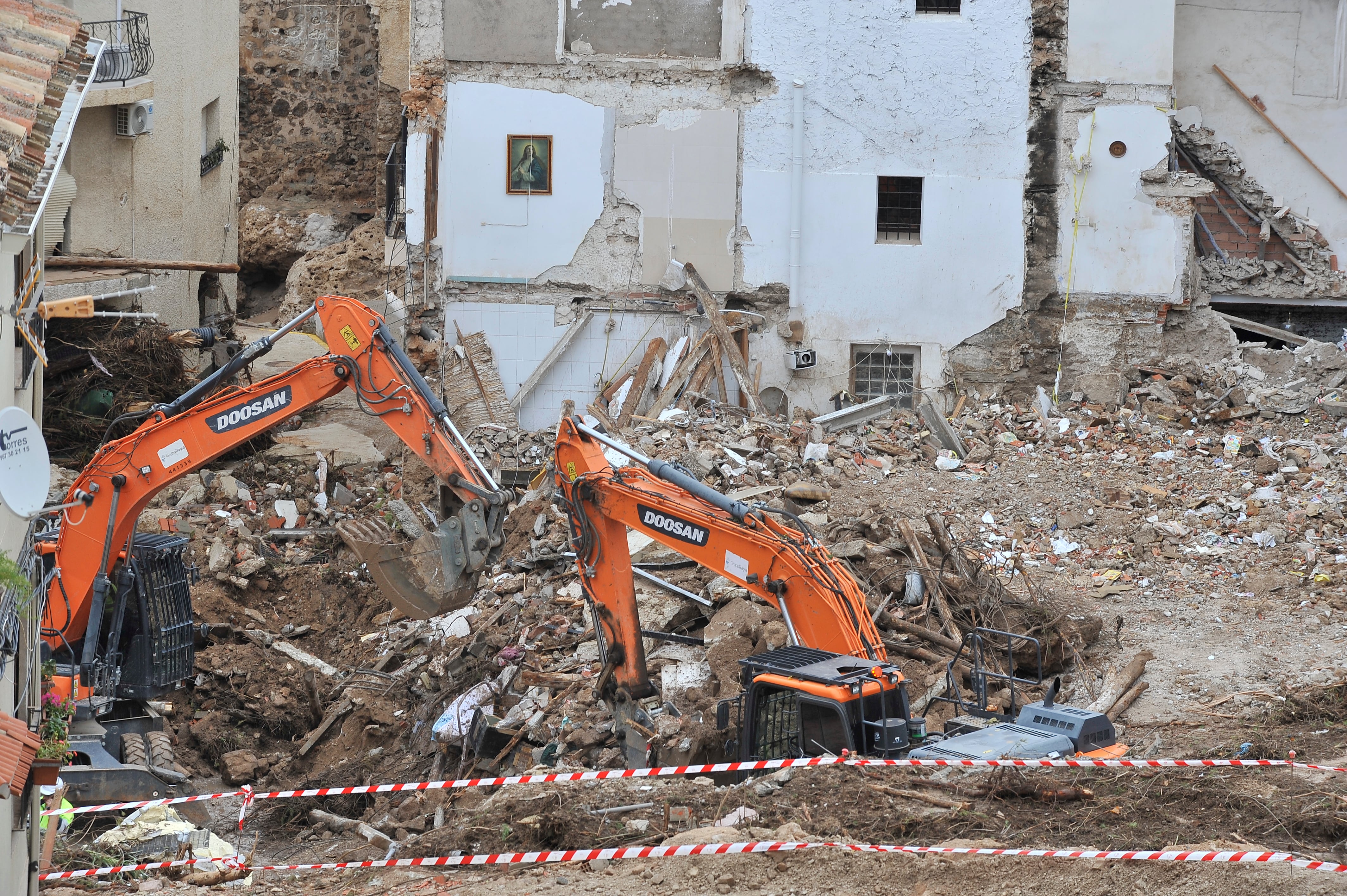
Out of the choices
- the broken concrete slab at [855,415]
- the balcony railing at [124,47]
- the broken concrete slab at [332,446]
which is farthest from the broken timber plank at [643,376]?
the balcony railing at [124,47]

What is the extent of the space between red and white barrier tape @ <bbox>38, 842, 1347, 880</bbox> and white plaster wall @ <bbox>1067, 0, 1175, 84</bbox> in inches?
540

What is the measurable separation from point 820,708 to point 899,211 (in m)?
11.6

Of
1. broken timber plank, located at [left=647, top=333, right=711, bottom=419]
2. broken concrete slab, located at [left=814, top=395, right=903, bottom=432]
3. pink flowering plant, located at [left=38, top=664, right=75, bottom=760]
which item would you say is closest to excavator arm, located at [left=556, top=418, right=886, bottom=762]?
pink flowering plant, located at [left=38, top=664, right=75, bottom=760]

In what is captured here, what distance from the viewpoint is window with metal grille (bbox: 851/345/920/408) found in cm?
1909

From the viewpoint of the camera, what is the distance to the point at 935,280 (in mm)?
A: 18906

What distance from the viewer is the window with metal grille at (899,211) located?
1889 centimetres

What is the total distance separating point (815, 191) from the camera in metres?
18.8

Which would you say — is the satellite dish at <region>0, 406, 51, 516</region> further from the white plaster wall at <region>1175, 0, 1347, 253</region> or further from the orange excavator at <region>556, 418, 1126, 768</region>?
the white plaster wall at <region>1175, 0, 1347, 253</region>

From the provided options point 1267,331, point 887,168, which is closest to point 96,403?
point 887,168

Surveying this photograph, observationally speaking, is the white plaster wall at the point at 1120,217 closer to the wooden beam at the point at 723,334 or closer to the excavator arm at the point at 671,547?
the wooden beam at the point at 723,334

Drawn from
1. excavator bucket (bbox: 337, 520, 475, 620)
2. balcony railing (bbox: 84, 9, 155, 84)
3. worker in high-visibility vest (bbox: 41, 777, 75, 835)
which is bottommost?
worker in high-visibility vest (bbox: 41, 777, 75, 835)

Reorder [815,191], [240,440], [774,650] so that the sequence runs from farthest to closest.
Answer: [815,191] < [240,440] < [774,650]

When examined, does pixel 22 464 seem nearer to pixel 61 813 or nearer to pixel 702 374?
pixel 61 813

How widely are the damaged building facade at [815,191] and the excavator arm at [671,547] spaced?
28.2 ft
